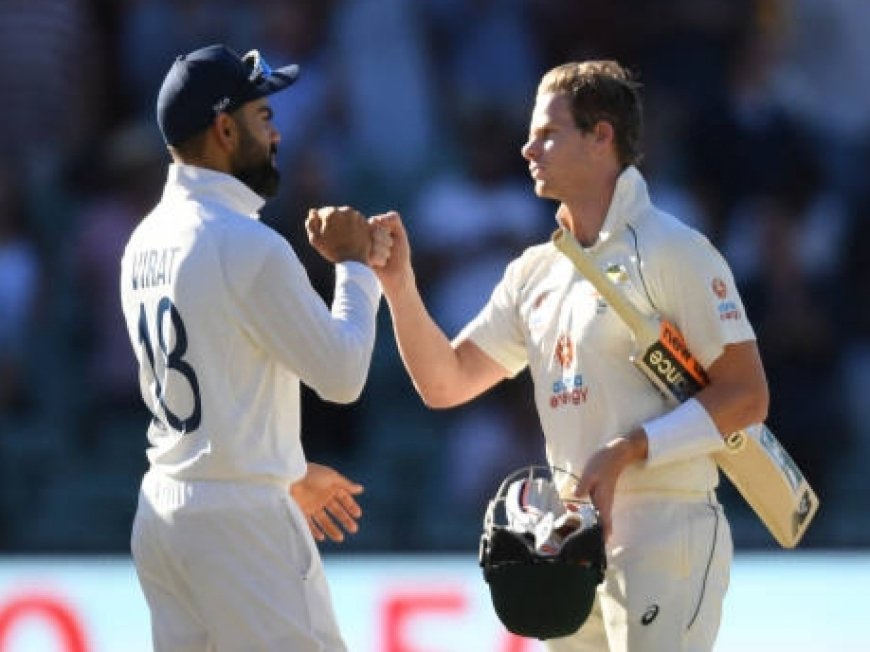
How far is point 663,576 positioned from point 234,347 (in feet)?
3.34

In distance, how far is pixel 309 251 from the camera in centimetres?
1040

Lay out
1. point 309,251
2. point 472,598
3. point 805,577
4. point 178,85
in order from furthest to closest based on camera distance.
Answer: point 309,251
point 805,577
point 472,598
point 178,85

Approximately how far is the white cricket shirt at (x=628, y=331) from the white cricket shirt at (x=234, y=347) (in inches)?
20.4

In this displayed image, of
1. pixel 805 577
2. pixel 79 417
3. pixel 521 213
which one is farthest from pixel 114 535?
pixel 805 577

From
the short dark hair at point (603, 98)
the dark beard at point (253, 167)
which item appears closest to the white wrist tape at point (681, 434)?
the short dark hair at point (603, 98)

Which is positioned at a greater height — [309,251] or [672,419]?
[672,419]

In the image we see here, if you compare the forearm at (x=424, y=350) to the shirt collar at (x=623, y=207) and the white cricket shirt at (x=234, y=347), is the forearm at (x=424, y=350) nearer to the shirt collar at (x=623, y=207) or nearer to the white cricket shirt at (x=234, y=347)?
the shirt collar at (x=623, y=207)

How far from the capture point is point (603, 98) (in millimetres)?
4852

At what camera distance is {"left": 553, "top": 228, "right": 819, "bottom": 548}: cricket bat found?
→ 184 inches

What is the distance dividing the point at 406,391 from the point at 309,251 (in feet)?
3.01

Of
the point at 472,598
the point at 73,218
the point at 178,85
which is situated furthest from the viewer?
the point at 73,218

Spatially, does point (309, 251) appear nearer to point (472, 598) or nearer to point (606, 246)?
point (472, 598)

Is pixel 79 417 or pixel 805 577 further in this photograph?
pixel 79 417

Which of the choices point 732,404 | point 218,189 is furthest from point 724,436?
point 218,189
